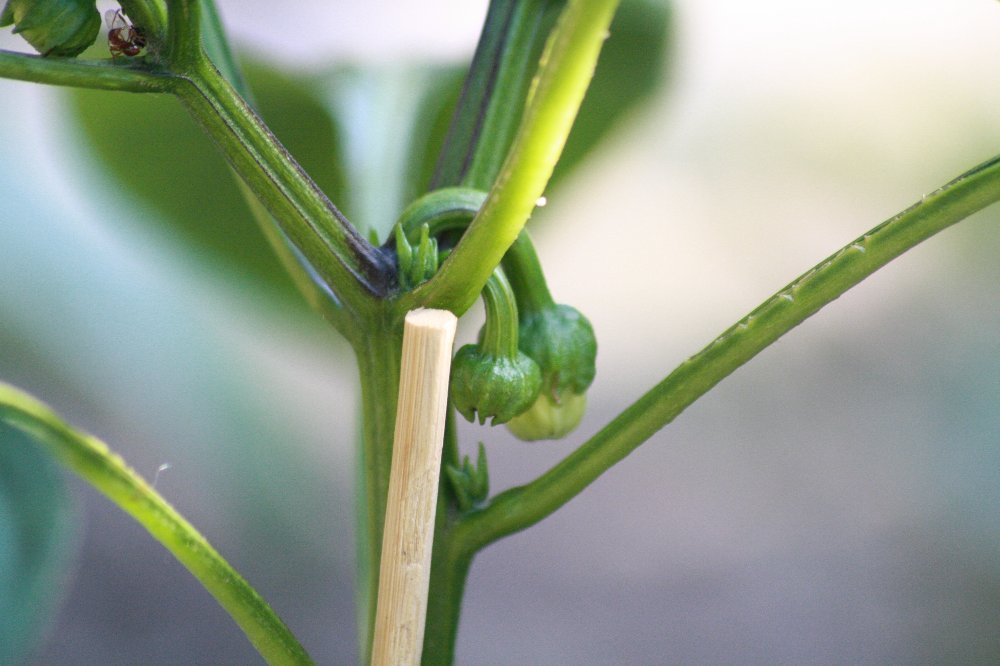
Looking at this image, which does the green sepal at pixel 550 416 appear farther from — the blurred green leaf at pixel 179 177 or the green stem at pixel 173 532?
the blurred green leaf at pixel 179 177

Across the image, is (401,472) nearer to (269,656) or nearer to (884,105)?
(269,656)

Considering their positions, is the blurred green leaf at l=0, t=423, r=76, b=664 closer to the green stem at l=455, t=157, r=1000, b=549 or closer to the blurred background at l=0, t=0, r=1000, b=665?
the green stem at l=455, t=157, r=1000, b=549

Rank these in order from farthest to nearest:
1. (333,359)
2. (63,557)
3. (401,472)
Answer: (333,359), (63,557), (401,472)

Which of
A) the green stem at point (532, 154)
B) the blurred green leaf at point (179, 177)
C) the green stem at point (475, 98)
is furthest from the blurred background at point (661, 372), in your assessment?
the green stem at point (532, 154)

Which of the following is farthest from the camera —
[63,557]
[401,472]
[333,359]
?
[333,359]

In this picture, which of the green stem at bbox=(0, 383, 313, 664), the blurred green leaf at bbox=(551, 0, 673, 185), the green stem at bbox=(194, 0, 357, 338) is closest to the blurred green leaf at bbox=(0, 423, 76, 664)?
the green stem at bbox=(0, 383, 313, 664)

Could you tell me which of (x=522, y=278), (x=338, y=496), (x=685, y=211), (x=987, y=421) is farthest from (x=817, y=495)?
(x=522, y=278)
